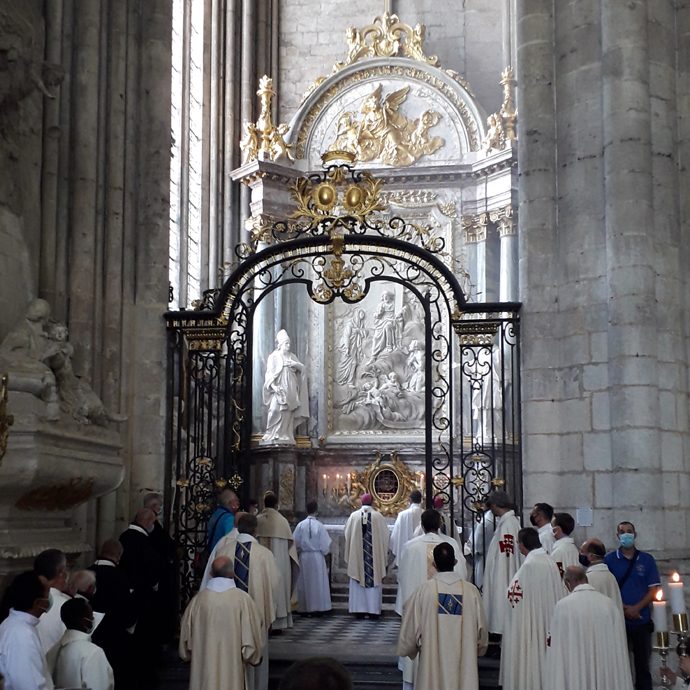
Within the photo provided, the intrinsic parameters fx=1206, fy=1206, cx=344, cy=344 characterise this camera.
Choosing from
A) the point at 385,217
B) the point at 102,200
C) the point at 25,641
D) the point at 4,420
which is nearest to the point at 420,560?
the point at 4,420

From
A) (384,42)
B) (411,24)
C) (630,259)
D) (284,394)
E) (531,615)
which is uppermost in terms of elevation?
(411,24)

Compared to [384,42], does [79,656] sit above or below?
below

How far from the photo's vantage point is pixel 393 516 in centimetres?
1941

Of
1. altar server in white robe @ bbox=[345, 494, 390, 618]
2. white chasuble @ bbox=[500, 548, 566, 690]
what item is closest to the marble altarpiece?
altar server in white robe @ bbox=[345, 494, 390, 618]

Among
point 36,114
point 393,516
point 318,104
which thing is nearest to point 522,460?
point 36,114

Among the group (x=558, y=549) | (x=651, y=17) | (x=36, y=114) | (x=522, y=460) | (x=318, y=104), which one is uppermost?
(x=318, y=104)

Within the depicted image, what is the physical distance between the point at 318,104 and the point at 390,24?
6.14ft

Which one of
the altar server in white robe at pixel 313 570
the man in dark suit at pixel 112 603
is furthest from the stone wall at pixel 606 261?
the altar server in white robe at pixel 313 570

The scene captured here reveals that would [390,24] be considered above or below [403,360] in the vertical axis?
above

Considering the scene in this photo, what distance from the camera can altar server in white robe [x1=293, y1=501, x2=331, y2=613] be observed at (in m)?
15.9

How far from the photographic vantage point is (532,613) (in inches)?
373

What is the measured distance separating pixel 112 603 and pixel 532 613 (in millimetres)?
3248

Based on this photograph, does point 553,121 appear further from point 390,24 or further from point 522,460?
point 390,24

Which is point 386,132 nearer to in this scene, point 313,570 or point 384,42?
point 384,42
